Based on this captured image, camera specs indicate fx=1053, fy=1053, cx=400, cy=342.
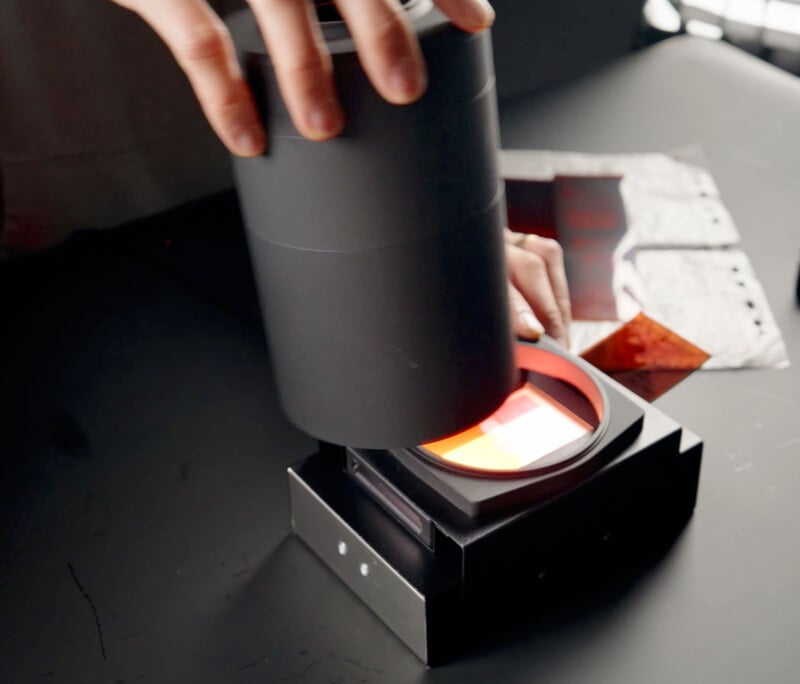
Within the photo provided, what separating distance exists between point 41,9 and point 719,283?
→ 0.72m

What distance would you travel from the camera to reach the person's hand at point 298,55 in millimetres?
469

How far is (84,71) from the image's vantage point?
111 centimetres

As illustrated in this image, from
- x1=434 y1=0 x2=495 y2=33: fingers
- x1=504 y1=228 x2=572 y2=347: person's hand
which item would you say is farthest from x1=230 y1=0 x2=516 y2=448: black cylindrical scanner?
x1=504 y1=228 x2=572 y2=347: person's hand

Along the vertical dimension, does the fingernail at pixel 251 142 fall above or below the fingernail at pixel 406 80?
below

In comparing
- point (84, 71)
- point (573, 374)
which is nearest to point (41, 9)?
point (84, 71)

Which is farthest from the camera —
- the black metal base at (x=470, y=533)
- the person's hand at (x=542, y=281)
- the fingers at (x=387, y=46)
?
the person's hand at (x=542, y=281)

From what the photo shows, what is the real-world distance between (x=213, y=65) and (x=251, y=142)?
0.04 metres

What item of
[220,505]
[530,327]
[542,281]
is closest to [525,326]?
[530,327]

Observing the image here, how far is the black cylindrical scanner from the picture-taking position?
0.50m

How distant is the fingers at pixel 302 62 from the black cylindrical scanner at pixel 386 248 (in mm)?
14

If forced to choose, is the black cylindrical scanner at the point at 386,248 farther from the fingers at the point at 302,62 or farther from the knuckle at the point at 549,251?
the knuckle at the point at 549,251

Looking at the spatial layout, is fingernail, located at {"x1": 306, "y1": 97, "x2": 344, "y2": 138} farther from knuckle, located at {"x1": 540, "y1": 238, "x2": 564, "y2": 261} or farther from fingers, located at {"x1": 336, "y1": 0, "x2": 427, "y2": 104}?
knuckle, located at {"x1": 540, "y1": 238, "x2": 564, "y2": 261}

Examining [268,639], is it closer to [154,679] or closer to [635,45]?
[154,679]

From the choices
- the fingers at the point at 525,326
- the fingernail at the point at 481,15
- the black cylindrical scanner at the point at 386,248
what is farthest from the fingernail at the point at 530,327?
the fingernail at the point at 481,15
